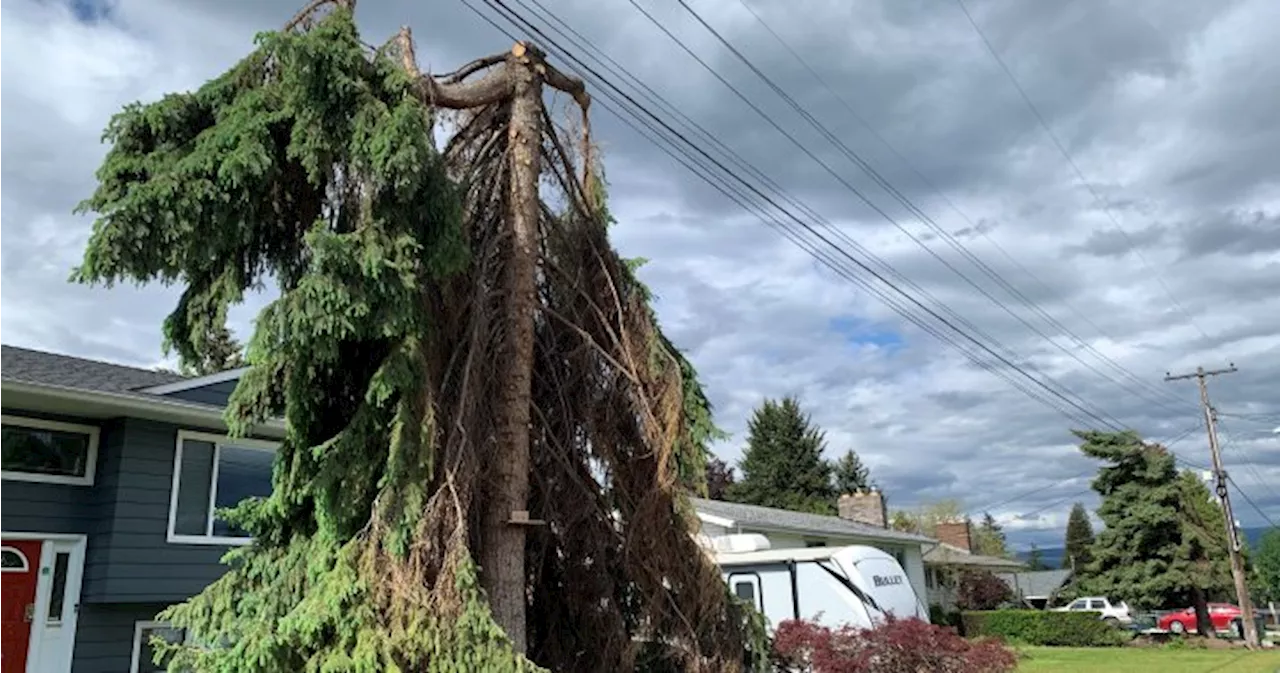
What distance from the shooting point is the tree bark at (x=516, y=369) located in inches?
287

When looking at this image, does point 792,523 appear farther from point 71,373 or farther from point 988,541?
point 988,541

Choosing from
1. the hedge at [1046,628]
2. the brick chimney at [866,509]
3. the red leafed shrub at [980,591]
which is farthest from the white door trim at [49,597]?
the red leafed shrub at [980,591]

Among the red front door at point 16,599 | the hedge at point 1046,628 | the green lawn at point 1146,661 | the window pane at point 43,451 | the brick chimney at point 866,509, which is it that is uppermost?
the brick chimney at point 866,509

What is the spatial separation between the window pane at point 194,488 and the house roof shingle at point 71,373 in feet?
3.77

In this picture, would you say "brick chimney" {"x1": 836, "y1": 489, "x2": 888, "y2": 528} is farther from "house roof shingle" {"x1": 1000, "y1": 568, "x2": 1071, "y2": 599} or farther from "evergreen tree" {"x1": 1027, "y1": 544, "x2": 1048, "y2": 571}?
"evergreen tree" {"x1": 1027, "y1": 544, "x2": 1048, "y2": 571}

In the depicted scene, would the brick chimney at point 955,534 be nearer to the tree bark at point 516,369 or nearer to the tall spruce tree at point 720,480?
the tall spruce tree at point 720,480

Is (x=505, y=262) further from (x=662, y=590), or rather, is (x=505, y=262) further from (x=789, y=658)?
(x=789, y=658)

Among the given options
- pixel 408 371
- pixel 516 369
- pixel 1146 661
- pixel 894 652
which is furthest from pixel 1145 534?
pixel 408 371

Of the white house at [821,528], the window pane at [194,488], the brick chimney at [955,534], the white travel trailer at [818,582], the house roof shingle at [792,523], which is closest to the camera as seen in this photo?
the window pane at [194,488]

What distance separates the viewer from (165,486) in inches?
516

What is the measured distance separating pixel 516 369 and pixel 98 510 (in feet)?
26.8

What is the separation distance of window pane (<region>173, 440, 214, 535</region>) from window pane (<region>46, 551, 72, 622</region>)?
1336 millimetres

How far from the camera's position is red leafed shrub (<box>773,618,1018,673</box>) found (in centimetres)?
1110

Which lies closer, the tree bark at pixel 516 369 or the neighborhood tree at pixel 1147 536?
the tree bark at pixel 516 369
